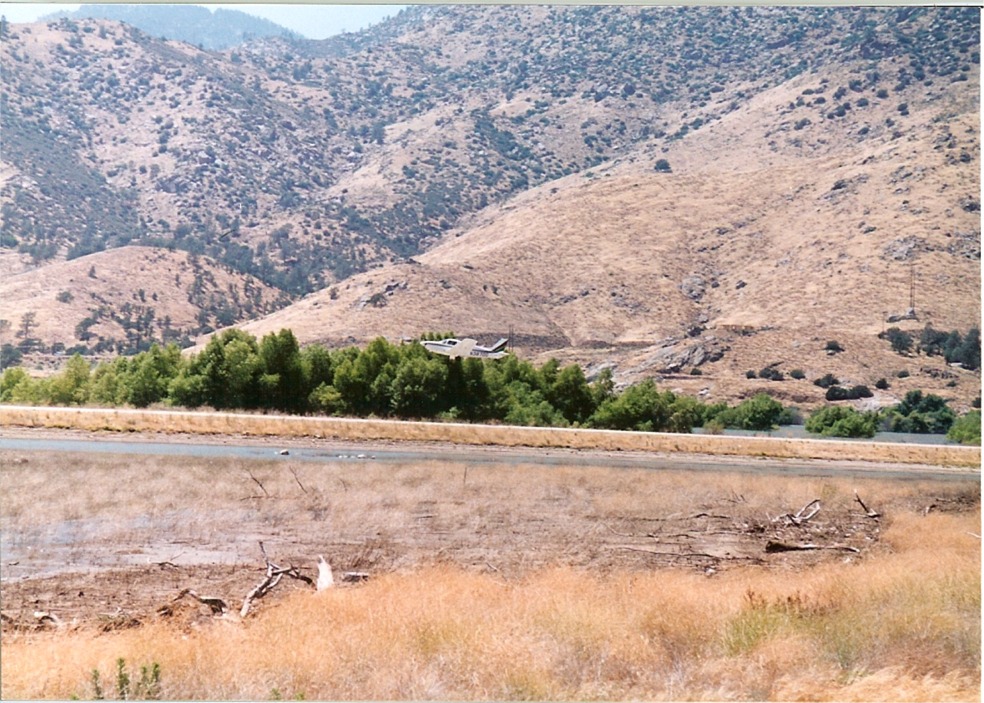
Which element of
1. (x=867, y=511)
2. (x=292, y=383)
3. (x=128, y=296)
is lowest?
(x=867, y=511)

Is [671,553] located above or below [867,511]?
below

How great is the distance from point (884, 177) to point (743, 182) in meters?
14.6

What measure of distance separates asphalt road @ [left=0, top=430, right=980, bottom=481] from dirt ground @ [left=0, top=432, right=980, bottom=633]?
0.92 m

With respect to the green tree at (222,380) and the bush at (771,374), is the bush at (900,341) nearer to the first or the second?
the bush at (771,374)

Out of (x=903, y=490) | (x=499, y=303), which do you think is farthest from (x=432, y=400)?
(x=499, y=303)

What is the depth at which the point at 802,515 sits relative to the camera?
42.5 feet

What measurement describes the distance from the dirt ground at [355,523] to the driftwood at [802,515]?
3 centimetres

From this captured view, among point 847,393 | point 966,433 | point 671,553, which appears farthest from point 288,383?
point 847,393

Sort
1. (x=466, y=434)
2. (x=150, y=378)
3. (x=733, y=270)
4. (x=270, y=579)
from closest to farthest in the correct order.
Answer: (x=270, y=579) < (x=466, y=434) < (x=150, y=378) < (x=733, y=270)

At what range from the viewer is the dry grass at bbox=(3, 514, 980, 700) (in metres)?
7.96

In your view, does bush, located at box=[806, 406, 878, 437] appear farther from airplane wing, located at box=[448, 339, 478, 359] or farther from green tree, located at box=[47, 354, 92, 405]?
green tree, located at box=[47, 354, 92, 405]

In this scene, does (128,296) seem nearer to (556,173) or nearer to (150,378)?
(150,378)

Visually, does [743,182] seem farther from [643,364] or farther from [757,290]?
[643,364]

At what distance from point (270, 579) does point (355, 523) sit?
5.72 ft
